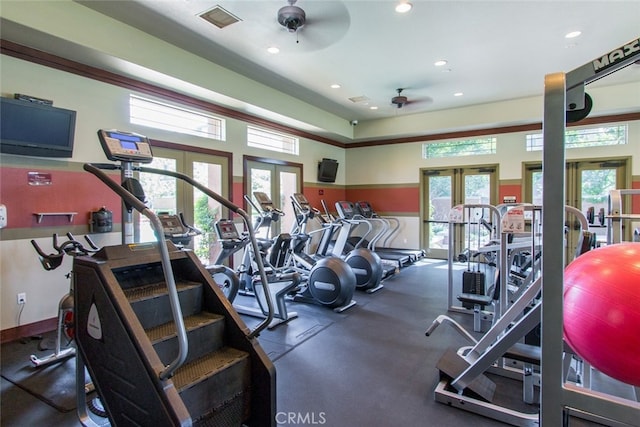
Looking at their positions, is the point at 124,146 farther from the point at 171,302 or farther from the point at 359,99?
the point at 359,99

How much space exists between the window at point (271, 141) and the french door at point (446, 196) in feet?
11.7

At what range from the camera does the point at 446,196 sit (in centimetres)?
877

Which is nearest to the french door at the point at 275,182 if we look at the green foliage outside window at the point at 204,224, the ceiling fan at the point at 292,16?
the green foliage outside window at the point at 204,224

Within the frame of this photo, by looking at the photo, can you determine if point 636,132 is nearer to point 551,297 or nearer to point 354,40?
point 354,40

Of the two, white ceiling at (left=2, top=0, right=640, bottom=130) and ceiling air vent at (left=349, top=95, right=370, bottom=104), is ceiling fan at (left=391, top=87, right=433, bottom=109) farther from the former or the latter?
ceiling air vent at (left=349, top=95, right=370, bottom=104)

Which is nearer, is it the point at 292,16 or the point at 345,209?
the point at 292,16

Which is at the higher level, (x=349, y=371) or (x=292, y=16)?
(x=292, y=16)

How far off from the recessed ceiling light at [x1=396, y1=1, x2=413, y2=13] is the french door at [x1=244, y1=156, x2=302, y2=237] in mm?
3714

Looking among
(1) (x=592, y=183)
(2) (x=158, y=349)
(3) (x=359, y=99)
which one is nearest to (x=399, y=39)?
(3) (x=359, y=99)

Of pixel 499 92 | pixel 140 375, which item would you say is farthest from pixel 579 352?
pixel 499 92

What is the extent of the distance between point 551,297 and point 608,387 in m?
2.17

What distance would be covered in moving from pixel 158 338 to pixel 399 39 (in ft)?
14.7

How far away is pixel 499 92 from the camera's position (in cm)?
681

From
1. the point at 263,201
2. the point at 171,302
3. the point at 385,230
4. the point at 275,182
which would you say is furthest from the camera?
the point at 385,230
